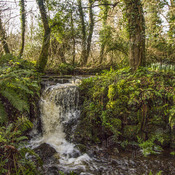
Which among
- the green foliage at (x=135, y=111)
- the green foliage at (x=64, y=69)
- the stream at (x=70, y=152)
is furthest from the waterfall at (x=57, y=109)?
the green foliage at (x=64, y=69)

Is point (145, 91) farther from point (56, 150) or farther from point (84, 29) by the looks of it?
point (84, 29)

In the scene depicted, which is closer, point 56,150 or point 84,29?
point 56,150

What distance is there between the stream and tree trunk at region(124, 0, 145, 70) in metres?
3.15

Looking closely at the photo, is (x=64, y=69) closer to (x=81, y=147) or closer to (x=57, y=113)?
(x=57, y=113)

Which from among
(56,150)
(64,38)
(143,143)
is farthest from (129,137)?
(64,38)

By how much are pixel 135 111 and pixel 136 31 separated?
150 inches

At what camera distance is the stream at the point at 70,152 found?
389 centimetres

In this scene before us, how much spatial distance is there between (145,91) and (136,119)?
1053 millimetres

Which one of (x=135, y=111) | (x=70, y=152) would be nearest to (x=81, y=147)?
(x=70, y=152)

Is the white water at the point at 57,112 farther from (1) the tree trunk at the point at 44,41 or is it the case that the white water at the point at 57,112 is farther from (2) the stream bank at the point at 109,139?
(1) the tree trunk at the point at 44,41

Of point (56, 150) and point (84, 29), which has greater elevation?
point (84, 29)

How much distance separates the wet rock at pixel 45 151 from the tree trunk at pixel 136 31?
16.0 feet

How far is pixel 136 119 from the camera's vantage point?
16.3 ft

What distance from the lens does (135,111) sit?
16.5 feet
